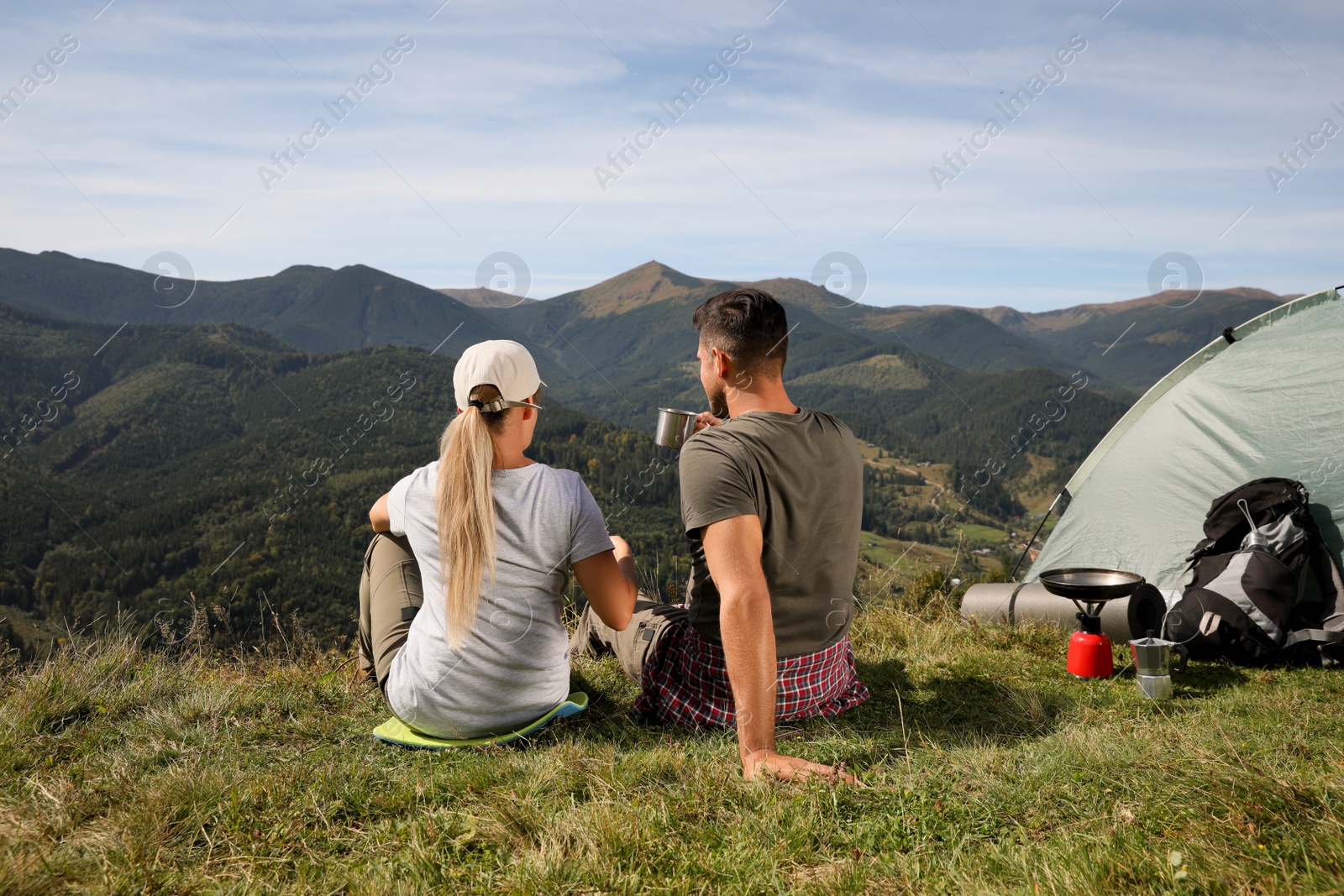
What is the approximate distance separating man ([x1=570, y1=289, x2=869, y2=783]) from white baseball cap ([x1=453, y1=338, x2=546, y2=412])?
646mm

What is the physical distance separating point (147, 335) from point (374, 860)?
7644 inches

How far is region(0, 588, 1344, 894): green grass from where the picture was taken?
2.01 meters

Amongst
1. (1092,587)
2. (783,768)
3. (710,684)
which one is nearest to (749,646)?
(783,768)

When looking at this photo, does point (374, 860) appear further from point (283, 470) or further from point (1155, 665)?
point (283, 470)

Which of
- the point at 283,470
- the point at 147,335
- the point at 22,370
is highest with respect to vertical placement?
the point at 147,335

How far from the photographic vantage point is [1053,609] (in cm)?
529

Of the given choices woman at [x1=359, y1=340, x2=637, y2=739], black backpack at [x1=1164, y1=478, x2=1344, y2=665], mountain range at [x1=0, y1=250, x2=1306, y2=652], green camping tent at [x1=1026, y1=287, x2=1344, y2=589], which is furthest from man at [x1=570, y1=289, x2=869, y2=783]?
green camping tent at [x1=1026, y1=287, x2=1344, y2=589]

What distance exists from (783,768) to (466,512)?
4.37ft

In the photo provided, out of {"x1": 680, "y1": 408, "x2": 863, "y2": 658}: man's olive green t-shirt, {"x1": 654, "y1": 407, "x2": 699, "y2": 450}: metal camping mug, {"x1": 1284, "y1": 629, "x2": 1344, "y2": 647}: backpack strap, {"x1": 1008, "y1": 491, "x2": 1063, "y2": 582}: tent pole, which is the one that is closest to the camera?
{"x1": 680, "y1": 408, "x2": 863, "y2": 658}: man's olive green t-shirt

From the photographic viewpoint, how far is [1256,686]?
4281 millimetres

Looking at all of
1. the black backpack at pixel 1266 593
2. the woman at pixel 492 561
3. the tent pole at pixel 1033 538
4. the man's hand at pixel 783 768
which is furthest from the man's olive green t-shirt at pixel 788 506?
the tent pole at pixel 1033 538

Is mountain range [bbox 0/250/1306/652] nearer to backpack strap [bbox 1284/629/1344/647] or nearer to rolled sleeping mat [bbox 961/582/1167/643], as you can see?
rolled sleeping mat [bbox 961/582/1167/643]

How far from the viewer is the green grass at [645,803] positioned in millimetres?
2014

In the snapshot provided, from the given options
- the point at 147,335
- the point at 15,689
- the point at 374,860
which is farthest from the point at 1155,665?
the point at 147,335
